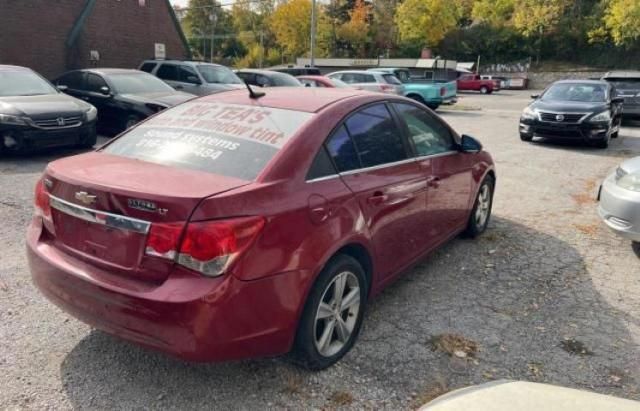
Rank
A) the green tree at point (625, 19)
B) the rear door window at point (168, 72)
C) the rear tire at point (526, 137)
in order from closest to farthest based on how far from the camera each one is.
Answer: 1. the rear tire at point (526, 137)
2. the rear door window at point (168, 72)
3. the green tree at point (625, 19)

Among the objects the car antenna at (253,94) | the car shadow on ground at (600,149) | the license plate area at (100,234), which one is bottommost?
the car shadow on ground at (600,149)

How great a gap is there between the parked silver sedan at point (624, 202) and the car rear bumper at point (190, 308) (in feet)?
11.3

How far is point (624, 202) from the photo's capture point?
14.8 ft

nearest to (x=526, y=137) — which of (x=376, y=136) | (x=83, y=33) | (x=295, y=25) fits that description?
(x=376, y=136)

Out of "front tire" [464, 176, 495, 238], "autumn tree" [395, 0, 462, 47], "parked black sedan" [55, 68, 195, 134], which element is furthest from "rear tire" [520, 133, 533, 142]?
"autumn tree" [395, 0, 462, 47]

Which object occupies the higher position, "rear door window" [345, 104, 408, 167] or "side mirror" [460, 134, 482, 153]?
"rear door window" [345, 104, 408, 167]

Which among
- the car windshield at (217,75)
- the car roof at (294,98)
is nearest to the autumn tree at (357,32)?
the car windshield at (217,75)

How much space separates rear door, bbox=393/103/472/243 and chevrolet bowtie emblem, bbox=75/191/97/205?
2211mm

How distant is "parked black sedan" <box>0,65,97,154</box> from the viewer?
763 centimetres

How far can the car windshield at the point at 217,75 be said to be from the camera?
42.6ft

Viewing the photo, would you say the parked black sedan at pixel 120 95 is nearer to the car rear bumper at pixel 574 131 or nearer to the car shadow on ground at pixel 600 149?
the car rear bumper at pixel 574 131

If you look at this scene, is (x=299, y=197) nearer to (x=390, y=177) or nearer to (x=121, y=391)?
(x=390, y=177)

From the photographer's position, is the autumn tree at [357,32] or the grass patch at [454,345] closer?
the grass patch at [454,345]

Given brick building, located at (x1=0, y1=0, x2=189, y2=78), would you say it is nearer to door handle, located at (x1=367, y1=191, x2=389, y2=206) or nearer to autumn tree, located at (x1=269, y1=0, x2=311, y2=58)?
door handle, located at (x1=367, y1=191, x2=389, y2=206)
